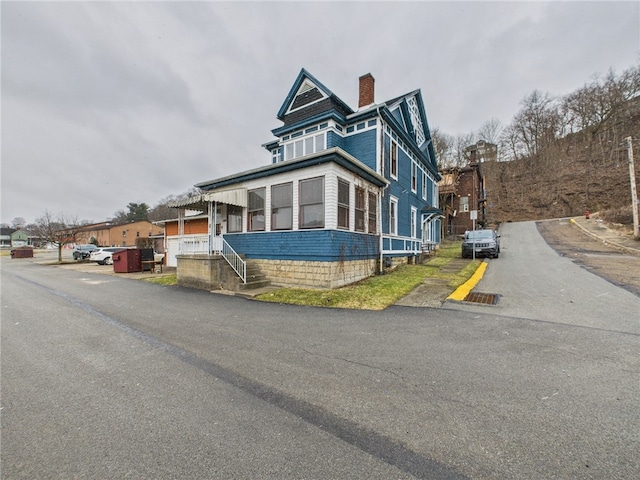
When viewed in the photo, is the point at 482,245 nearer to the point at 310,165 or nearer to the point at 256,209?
the point at 310,165

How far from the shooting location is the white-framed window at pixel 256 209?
1100cm

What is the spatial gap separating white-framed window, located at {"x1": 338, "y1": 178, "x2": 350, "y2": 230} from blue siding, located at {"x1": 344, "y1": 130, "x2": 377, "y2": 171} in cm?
296

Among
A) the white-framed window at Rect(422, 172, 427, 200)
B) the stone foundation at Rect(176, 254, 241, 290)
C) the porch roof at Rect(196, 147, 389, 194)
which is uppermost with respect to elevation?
the white-framed window at Rect(422, 172, 427, 200)

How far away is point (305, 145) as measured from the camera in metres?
13.5

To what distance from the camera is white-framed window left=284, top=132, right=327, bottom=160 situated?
12848 mm

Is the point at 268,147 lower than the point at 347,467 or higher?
higher

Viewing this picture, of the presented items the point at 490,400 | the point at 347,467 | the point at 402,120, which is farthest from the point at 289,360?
the point at 402,120

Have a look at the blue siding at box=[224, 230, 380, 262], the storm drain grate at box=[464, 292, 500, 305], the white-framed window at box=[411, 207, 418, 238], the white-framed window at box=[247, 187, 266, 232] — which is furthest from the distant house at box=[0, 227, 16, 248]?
the storm drain grate at box=[464, 292, 500, 305]

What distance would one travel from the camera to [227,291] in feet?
31.1

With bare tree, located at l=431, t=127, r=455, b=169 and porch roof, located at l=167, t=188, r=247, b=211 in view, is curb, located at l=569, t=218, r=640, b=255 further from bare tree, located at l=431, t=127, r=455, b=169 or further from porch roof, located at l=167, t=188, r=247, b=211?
porch roof, located at l=167, t=188, r=247, b=211

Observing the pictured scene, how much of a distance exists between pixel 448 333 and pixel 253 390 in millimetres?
3451

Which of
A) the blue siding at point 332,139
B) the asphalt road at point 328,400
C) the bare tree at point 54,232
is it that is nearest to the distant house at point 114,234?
the bare tree at point 54,232

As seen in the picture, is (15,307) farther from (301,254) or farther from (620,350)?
(620,350)

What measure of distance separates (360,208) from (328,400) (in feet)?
28.1
